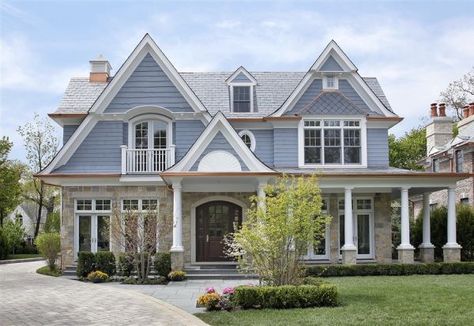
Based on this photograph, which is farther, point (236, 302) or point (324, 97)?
point (324, 97)

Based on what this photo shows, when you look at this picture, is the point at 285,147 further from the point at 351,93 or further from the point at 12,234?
the point at 12,234

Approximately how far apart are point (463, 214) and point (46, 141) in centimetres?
3236

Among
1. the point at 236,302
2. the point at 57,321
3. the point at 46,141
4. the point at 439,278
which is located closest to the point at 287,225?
the point at 236,302

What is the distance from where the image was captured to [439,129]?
35.3 metres

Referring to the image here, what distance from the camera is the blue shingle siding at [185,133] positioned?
24.4m

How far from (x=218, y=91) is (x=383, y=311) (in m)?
16.3

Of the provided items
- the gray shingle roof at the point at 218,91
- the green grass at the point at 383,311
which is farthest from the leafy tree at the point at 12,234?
the green grass at the point at 383,311

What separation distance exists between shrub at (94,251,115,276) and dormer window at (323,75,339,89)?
1097 cm

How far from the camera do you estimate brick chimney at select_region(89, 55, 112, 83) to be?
91.6 ft

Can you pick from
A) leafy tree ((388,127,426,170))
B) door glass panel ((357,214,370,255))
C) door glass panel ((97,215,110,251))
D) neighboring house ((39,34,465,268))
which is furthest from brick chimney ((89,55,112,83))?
leafy tree ((388,127,426,170))

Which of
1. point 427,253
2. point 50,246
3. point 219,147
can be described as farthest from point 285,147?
point 50,246

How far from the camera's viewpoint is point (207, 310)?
13320mm

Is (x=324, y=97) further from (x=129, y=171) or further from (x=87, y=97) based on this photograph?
(x=87, y=97)

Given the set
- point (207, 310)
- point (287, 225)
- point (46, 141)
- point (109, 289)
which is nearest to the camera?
point (207, 310)
